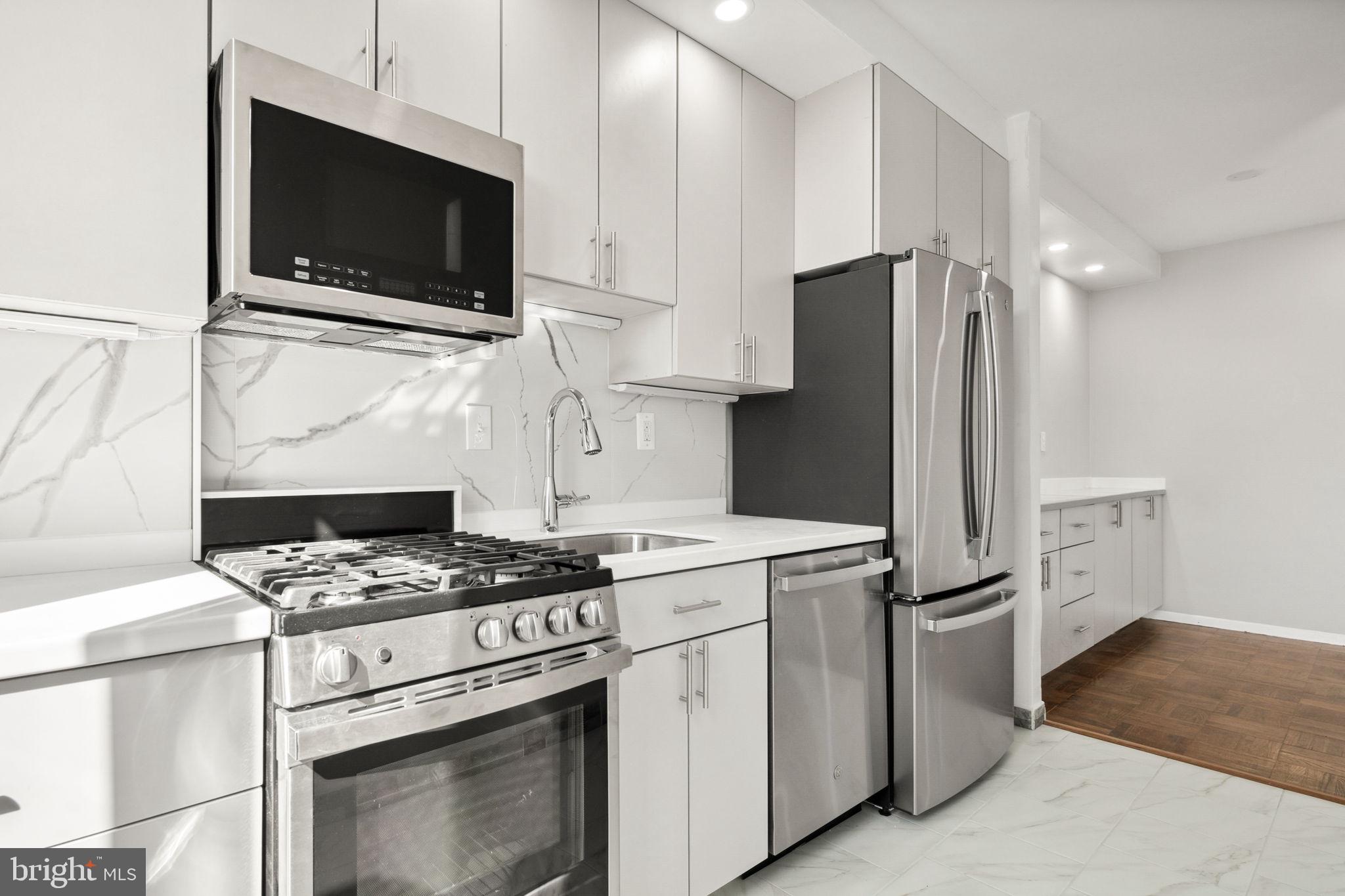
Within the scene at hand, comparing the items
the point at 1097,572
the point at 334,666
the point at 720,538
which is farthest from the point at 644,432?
the point at 1097,572

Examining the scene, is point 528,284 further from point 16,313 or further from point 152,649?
point 152,649

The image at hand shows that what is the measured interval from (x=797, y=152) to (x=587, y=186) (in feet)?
3.48

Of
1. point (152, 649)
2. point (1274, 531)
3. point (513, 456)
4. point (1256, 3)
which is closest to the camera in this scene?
point (152, 649)

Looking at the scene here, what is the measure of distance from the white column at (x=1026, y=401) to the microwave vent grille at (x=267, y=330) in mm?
2665

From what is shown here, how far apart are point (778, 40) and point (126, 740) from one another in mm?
2387

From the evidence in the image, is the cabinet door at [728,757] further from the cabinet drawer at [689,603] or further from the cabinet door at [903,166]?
the cabinet door at [903,166]

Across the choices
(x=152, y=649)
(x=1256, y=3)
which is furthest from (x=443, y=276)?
(x=1256, y=3)

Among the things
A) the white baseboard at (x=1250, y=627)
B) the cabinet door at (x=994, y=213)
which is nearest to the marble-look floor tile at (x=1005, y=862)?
the cabinet door at (x=994, y=213)

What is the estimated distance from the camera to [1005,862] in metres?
1.99

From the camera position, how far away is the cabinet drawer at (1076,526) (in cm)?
353

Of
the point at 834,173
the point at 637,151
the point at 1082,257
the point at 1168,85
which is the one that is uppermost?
the point at 1168,85

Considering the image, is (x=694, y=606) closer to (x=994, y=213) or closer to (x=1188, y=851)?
(x=1188, y=851)

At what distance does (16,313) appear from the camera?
1.17 meters

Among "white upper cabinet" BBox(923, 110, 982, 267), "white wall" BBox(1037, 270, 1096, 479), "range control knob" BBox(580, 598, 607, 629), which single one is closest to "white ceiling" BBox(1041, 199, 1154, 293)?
"white wall" BBox(1037, 270, 1096, 479)
